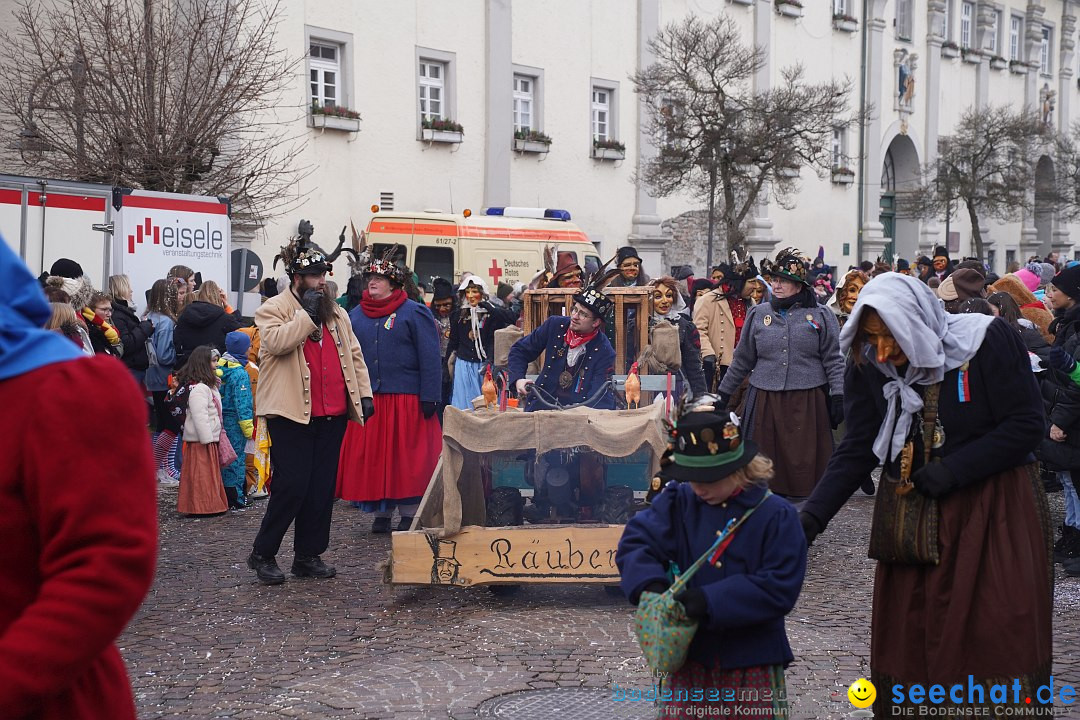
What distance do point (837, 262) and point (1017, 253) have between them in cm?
1279

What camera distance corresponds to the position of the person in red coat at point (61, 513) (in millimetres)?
2170

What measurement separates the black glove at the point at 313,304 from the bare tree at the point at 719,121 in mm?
16338

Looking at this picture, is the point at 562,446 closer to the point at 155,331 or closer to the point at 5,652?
the point at 5,652

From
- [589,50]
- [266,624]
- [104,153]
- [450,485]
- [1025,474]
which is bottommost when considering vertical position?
[266,624]

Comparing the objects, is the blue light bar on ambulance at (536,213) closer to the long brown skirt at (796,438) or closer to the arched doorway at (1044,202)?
the long brown skirt at (796,438)

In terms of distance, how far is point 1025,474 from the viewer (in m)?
4.11

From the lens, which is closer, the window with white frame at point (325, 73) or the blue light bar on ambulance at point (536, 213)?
the blue light bar on ambulance at point (536, 213)

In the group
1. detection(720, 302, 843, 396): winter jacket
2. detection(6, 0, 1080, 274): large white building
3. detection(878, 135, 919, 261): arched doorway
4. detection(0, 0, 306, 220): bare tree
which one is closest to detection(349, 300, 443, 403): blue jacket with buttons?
detection(720, 302, 843, 396): winter jacket

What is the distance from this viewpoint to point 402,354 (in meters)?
8.84

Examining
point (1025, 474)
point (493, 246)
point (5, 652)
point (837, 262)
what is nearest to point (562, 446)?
point (1025, 474)

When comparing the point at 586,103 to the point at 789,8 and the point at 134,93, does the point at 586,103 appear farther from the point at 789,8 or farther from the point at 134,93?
the point at 134,93

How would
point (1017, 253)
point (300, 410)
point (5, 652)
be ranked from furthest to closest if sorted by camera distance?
1. point (1017, 253)
2. point (300, 410)
3. point (5, 652)

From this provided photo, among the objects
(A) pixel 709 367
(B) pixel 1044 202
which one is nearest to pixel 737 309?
(A) pixel 709 367

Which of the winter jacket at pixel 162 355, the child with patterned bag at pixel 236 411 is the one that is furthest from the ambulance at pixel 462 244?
the child with patterned bag at pixel 236 411
